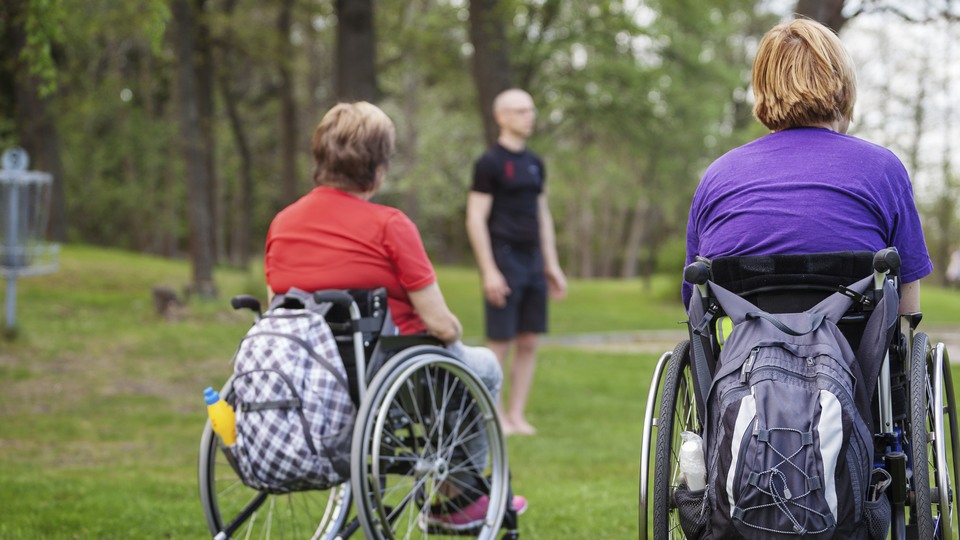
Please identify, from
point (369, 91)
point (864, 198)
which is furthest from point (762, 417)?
point (369, 91)

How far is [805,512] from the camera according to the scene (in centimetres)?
257

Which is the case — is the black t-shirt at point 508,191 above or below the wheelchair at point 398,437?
above

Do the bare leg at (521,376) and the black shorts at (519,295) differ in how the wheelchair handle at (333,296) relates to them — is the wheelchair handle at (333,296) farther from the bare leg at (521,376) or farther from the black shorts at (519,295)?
the bare leg at (521,376)

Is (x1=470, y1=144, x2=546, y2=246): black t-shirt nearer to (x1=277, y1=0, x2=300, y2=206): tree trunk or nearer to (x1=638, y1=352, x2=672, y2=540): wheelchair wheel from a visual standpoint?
(x1=638, y1=352, x2=672, y2=540): wheelchair wheel

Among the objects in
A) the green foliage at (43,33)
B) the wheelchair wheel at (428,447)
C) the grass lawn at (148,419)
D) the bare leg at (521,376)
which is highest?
the green foliage at (43,33)

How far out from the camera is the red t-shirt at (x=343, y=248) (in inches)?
151

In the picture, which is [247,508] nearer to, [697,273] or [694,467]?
[694,467]

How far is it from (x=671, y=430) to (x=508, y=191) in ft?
13.8

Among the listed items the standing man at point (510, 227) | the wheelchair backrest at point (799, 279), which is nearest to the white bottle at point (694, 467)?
the wheelchair backrest at point (799, 279)

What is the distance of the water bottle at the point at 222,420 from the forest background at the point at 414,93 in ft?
13.4

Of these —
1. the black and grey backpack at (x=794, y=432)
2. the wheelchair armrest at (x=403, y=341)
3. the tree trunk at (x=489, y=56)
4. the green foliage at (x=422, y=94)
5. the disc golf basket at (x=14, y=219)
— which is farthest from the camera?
the green foliage at (x=422, y=94)

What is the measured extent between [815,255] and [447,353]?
1.46m

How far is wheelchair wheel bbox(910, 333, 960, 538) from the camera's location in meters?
2.66

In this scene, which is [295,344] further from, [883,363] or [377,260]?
[883,363]
